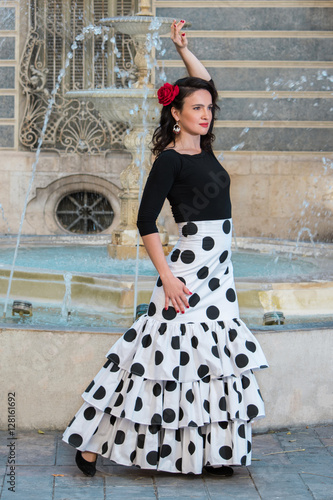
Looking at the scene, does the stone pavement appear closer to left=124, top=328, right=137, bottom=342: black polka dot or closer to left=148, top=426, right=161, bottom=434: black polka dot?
left=148, top=426, right=161, bottom=434: black polka dot

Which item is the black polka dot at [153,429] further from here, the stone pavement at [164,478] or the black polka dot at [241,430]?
the black polka dot at [241,430]

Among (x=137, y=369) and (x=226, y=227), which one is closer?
(x=137, y=369)

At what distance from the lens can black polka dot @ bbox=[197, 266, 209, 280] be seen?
3234 millimetres

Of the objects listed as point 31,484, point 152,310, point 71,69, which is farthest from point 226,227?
point 71,69

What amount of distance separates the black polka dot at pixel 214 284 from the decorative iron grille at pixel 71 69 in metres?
7.92

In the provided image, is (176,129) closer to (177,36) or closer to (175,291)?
(177,36)

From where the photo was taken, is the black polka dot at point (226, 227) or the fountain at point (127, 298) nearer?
the black polka dot at point (226, 227)

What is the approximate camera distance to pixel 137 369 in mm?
Result: 3217

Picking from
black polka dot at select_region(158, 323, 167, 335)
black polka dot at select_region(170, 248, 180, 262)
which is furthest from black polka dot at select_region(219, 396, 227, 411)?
black polka dot at select_region(170, 248, 180, 262)

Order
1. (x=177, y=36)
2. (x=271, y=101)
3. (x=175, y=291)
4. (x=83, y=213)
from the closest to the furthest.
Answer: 1. (x=175, y=291)
2. (x=177, y=36)
3. (x=271, y=101)
4. (x=83, y=213)

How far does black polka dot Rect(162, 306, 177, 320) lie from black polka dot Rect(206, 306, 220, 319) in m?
0.13

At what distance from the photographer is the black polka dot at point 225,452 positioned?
3213 mm

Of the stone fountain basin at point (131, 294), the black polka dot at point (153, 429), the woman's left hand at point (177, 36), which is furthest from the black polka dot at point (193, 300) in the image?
the stone fountain basin at point (131, 294)

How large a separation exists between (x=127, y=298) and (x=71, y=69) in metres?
6.88
